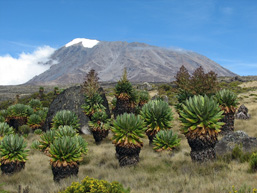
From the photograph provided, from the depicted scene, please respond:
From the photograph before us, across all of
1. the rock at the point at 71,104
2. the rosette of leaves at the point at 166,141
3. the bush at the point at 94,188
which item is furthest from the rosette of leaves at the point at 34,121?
the bush at the point at 94,188

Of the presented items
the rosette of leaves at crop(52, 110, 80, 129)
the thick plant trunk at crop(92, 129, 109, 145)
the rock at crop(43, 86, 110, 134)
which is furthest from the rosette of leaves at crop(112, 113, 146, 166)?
the rock at crop(43, 86, 110, 134)

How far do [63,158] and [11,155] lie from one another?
323cm

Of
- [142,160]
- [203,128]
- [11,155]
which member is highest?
[203,128]

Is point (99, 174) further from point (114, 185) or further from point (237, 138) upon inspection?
point (237, 138)

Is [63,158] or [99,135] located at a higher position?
[63,158]

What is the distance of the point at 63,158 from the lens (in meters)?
8.71

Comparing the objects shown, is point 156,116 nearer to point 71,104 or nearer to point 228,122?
point 228,122

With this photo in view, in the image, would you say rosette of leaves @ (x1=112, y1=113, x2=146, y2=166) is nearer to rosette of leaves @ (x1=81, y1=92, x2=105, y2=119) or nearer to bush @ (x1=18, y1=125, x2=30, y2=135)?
rosette of leaves @ (x1=81, y1=92, x2=105, y2=119)

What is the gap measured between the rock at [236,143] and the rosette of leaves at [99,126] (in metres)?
8.76

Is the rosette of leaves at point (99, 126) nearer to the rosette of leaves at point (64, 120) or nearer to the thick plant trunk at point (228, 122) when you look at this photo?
the rosette of leaves at point (64, 120)

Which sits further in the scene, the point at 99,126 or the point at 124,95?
the point at 124,95

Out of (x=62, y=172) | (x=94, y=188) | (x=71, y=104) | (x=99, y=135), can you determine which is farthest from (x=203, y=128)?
(x=71, y=104)

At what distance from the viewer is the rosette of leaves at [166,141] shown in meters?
11.9

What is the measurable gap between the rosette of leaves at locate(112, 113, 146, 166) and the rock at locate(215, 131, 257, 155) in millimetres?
3776
